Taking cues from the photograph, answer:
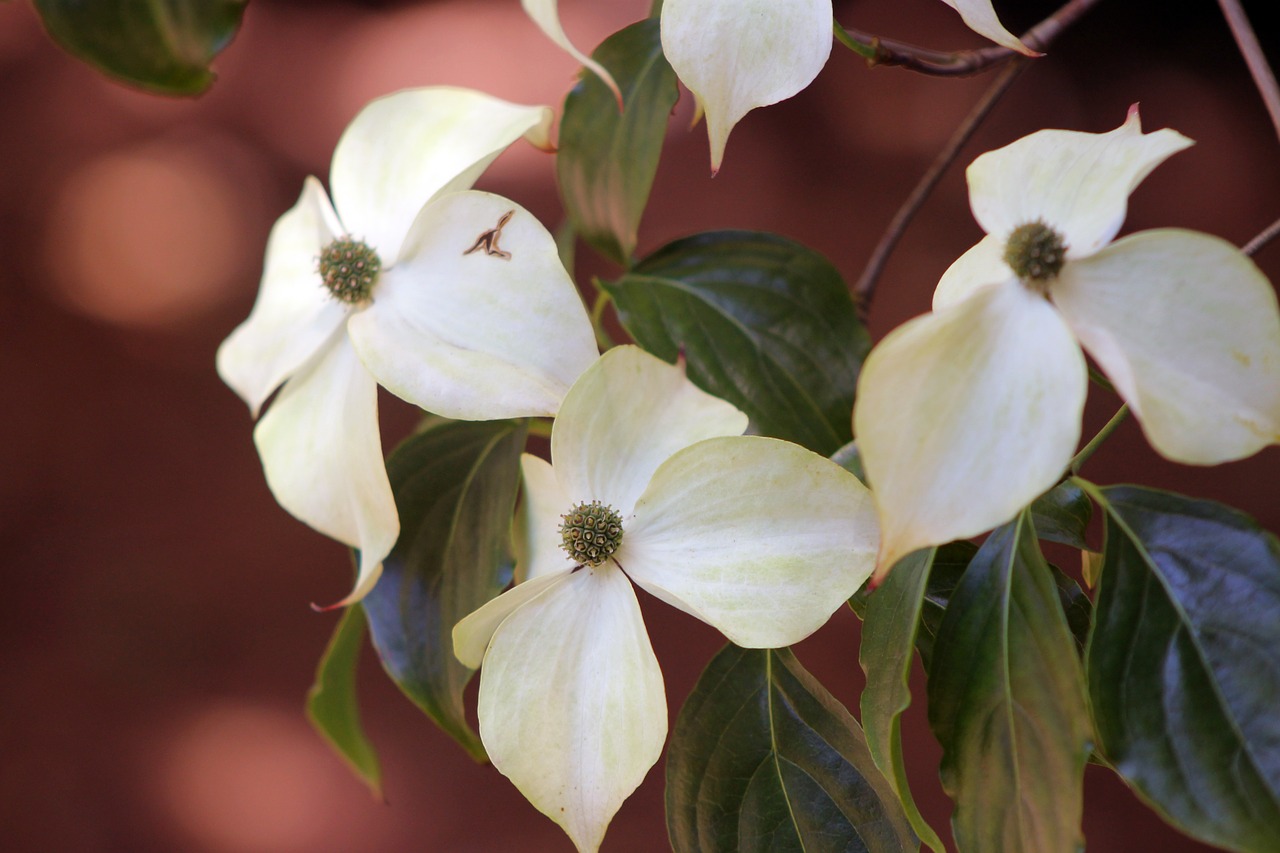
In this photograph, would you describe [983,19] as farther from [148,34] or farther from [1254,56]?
[148,34]

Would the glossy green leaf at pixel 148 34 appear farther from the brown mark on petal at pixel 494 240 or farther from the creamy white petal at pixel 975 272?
the creamy white petal at pixel 975 272

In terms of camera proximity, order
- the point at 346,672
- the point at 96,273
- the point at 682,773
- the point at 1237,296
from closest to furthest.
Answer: the point at 1237,296
the point at 682,773
the point at 346,672
the point at 96,273

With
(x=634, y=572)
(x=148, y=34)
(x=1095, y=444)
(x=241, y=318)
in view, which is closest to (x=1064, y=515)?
(x=1095, y=444)

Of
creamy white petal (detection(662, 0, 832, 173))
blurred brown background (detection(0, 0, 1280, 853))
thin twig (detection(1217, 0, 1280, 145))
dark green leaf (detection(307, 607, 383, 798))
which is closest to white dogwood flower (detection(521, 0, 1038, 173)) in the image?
creamy white petal (detection(662, 0, 832, 173))

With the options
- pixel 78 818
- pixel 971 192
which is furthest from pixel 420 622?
pixel 78 818

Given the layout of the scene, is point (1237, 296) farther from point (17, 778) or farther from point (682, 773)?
point (17, 778)

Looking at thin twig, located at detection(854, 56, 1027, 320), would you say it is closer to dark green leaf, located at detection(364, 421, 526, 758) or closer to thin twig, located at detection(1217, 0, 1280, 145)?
thin twig, located at detection(1217, 0, 1280, 145)
